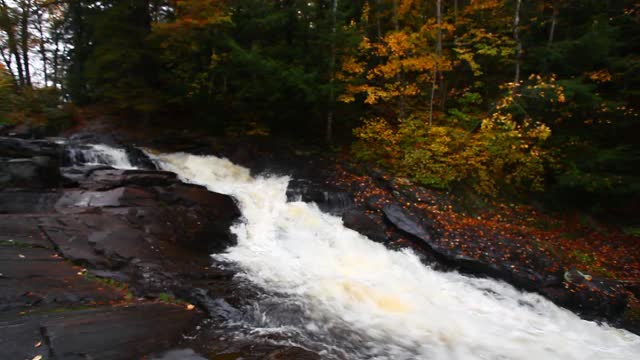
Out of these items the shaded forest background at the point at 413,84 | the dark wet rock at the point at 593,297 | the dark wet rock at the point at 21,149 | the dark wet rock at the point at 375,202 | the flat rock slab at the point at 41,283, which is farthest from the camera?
the shaded forest background at the point at 413,84

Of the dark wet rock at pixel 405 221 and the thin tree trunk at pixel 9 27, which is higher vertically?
the thin tree trunk at pixel 9 27

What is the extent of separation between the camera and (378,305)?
716 centimetres

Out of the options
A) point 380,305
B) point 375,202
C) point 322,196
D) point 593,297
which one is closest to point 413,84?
point 375,202

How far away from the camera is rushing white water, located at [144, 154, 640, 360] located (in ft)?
19.9

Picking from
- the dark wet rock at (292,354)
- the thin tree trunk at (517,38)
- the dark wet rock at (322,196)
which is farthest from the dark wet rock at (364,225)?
the thin tree trunk at (517,38)

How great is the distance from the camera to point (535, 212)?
11.3 meters

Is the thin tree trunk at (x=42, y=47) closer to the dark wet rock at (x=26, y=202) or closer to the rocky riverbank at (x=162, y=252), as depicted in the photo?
the rocky riverbank at (x=162, y=252)

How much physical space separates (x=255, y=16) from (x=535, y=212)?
1140cm

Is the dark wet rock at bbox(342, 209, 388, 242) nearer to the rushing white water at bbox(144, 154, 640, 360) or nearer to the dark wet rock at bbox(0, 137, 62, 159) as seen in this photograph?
the rushing white water at bbox(144, 154, 640, 360)

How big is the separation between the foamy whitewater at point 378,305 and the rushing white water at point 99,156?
4.25 metres

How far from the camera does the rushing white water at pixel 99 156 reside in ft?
37.1

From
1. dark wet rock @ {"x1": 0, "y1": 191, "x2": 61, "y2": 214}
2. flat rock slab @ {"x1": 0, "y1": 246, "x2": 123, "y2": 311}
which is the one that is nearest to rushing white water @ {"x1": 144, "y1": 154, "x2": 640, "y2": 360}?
flat rock slab @ {"x1": 0, "y1": 246, "x2": 123, "y2": 311}

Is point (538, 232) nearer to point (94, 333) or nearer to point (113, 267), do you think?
point (113, 267)

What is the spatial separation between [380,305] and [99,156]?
9.61 m
